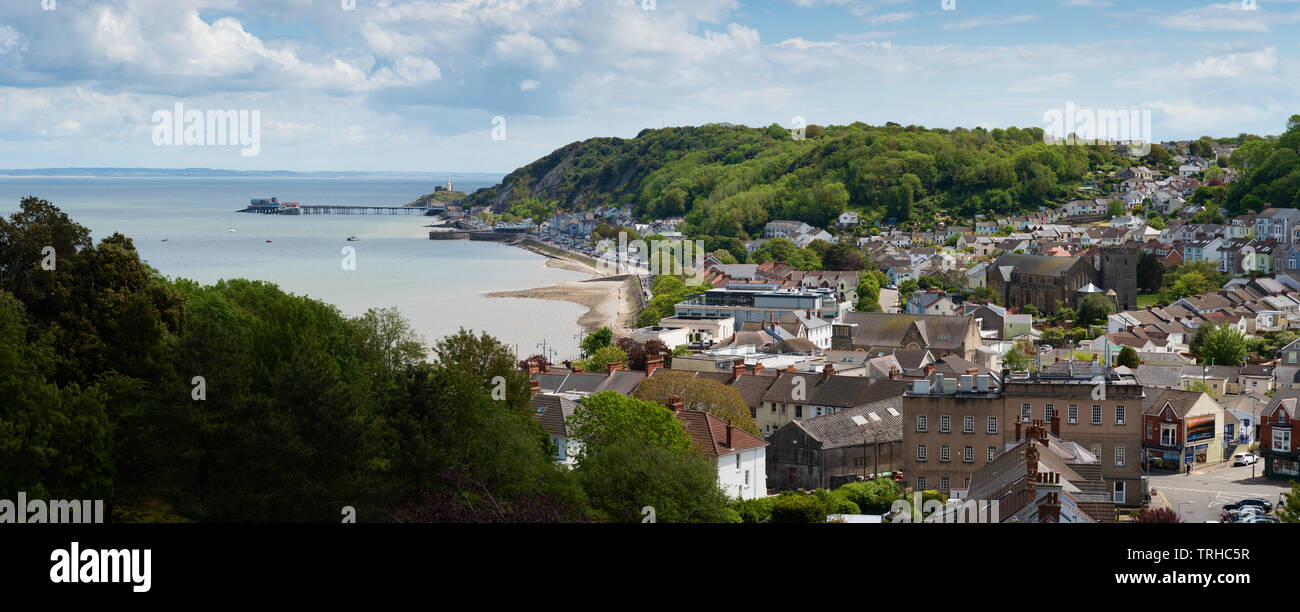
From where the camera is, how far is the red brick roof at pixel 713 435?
22234 millimetres

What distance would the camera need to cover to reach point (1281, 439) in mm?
26234

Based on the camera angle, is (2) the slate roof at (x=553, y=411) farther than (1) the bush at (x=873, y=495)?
Yes

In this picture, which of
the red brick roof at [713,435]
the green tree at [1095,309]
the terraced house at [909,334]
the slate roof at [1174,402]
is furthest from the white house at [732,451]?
the green tree at [1095,309]

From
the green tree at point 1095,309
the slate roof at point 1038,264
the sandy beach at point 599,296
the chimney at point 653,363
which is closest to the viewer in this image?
the chimney at point 653,363

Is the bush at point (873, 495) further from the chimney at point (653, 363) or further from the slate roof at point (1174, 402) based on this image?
the chimney at point (653, 363)

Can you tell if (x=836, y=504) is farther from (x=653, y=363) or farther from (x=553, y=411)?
(x=653, y=363)

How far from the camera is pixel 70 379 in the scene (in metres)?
15.2

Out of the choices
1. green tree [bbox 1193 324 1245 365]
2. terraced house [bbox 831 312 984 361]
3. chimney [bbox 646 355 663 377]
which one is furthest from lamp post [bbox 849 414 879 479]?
green tree [bbox 1193 324 1245 365]

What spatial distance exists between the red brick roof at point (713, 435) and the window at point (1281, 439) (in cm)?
1157

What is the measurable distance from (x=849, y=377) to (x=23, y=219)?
64.0 feet

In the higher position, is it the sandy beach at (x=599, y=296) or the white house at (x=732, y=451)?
the sandy beach at (x=599, y=296)
